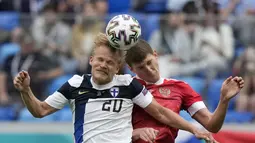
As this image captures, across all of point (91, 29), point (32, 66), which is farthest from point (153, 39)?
point (32, 66)

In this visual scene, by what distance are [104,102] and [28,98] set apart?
0.60 metres

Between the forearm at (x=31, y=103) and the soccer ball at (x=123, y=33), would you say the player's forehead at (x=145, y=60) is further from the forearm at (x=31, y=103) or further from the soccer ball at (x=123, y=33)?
the forearm at (x=31, y=103)

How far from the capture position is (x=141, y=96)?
19.1 ft

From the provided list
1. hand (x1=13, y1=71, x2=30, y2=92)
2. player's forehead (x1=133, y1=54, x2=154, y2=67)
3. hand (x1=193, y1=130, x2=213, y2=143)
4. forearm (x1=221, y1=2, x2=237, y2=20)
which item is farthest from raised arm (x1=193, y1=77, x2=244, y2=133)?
forearm (x1=221, y1=2, x2=237, y2=20)

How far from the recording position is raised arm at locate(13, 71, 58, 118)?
5586 mm

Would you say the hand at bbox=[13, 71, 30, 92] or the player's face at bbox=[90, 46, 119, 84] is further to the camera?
the player's face at bbox=[90, 46, 119, 84]

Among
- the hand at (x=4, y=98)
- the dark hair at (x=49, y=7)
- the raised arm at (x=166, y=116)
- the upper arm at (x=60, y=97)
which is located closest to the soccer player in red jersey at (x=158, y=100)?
the raised arm at (x=166, y=116)

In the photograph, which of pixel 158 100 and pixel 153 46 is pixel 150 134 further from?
pixel 153 46

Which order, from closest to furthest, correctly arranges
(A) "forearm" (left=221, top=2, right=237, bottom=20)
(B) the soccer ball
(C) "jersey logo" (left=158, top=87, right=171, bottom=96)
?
1. (B) the soccer ball
2. (C) "jersey logo" (left=158, top=87, right=171, bottom=96)
3. (A) "forearm" (left=221, top=2, right=237, bottom=20)

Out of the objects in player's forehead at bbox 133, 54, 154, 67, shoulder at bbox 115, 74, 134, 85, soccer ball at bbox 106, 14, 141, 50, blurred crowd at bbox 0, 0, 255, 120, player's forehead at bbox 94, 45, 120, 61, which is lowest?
blurred crowd at bbox 0, 0, 255, 120

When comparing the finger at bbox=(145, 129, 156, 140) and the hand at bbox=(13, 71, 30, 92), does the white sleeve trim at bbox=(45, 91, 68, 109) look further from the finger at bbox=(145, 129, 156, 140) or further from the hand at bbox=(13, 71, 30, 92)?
the finger at bbox=(145, 129, 156, 140)

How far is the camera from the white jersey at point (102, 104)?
5.73 m

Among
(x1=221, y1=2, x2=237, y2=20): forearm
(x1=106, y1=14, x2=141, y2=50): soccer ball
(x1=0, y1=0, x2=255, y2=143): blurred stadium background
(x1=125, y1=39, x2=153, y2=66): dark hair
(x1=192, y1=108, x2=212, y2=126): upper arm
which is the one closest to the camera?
(x1=106, y1=14, x2=141, y2=50): soccer ball

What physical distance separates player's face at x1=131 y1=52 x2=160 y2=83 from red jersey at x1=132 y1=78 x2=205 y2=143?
100 mm
